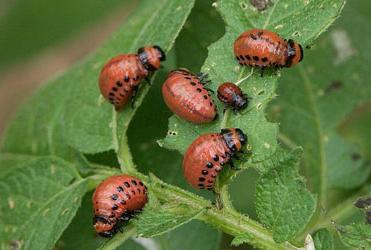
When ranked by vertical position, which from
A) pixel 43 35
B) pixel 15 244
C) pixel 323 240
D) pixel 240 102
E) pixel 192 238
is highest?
pixel 240 102

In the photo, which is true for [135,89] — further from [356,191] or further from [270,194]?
[356,191]

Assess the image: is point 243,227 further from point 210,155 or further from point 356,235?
point 356,235

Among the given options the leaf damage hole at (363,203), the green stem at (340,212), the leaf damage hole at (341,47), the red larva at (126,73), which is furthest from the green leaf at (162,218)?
the leaf damage hole at (341,47)

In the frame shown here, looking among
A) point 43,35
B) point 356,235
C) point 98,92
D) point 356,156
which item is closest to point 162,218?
point 356,235

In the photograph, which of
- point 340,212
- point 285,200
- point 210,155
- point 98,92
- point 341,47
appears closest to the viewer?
point 285,200

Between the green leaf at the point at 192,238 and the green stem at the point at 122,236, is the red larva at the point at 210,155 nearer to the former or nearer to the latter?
the green stem at the point at 122,236
